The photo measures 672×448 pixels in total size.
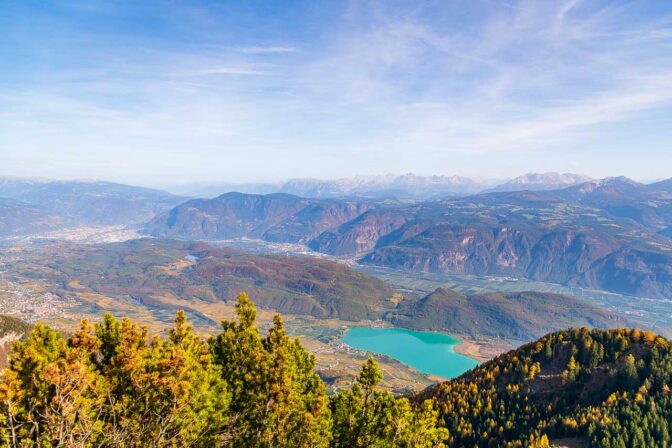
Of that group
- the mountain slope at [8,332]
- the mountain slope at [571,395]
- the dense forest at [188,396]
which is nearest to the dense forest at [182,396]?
the dense forest at [188,396]

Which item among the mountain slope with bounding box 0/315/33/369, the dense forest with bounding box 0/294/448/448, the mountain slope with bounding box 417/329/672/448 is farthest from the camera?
the mountain slope with bounding box 0/315/33/369

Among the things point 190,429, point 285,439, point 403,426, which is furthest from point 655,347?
point 190,429

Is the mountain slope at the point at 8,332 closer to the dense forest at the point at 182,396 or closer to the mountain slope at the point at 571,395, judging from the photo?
the dense forest at the point at 182,396

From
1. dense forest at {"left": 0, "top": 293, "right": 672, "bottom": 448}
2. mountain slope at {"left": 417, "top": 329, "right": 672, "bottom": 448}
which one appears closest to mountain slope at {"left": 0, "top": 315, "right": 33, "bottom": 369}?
dense forest at {"left": 0, "top": 293, "right": 672, "bottom": 448}

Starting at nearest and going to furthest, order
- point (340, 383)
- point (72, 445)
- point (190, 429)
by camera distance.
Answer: point (72, 445) → point (190, 429) → point (340, 383)

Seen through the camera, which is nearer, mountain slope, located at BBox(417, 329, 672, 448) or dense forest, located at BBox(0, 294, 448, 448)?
dense forest, located at BBox(0, 294, 448, 448)

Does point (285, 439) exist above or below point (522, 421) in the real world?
above

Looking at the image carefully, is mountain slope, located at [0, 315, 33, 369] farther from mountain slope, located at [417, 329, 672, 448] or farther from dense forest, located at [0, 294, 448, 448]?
mountain slope, located at [417, 329, 672, 448]

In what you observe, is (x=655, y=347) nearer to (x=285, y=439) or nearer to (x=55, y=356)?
(x=285, y=439)

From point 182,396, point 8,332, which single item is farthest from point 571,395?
point 8,332
